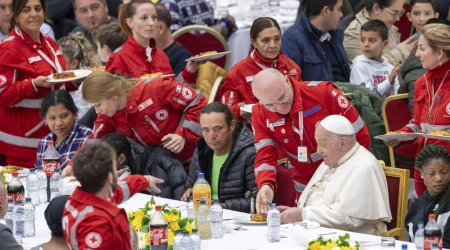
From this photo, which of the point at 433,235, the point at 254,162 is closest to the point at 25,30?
the point at 254,162

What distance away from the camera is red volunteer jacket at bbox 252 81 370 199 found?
717cm

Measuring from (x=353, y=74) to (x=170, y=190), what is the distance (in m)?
2.29

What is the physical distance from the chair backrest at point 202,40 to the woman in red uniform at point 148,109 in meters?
2.06

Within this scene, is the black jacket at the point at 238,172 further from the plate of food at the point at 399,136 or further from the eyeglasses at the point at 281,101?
the plate of food at the point at 399,136

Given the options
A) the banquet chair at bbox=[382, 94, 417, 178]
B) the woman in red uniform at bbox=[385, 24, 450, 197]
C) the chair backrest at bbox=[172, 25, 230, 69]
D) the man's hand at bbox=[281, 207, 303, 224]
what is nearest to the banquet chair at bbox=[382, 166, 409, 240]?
the woman in red uniform at bbox=[385, 24, 450, 197]

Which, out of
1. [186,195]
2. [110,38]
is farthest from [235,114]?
[110,38]

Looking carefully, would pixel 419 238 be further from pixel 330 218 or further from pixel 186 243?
pixel 186 243

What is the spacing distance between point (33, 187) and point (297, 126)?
196 cm

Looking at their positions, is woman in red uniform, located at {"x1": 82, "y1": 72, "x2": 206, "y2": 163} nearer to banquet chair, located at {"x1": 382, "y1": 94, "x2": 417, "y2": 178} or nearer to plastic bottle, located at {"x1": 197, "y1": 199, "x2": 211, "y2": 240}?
banquet chair, located at {"x1": 382, "y1": 94, "x2": 417, "y2": 178}

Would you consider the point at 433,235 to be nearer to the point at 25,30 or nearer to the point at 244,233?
the point at 244,233

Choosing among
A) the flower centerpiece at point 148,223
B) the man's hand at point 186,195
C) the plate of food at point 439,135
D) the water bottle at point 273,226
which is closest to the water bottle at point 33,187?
the man's hand at point 186,195

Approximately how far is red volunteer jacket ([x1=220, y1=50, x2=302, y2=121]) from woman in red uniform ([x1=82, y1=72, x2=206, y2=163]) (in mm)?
232

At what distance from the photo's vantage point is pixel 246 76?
8.27 metres

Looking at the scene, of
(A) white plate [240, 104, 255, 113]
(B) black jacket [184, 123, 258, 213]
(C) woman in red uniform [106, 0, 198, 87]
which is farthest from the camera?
(C) woman in red uniform [106, 0, 198, 87]
